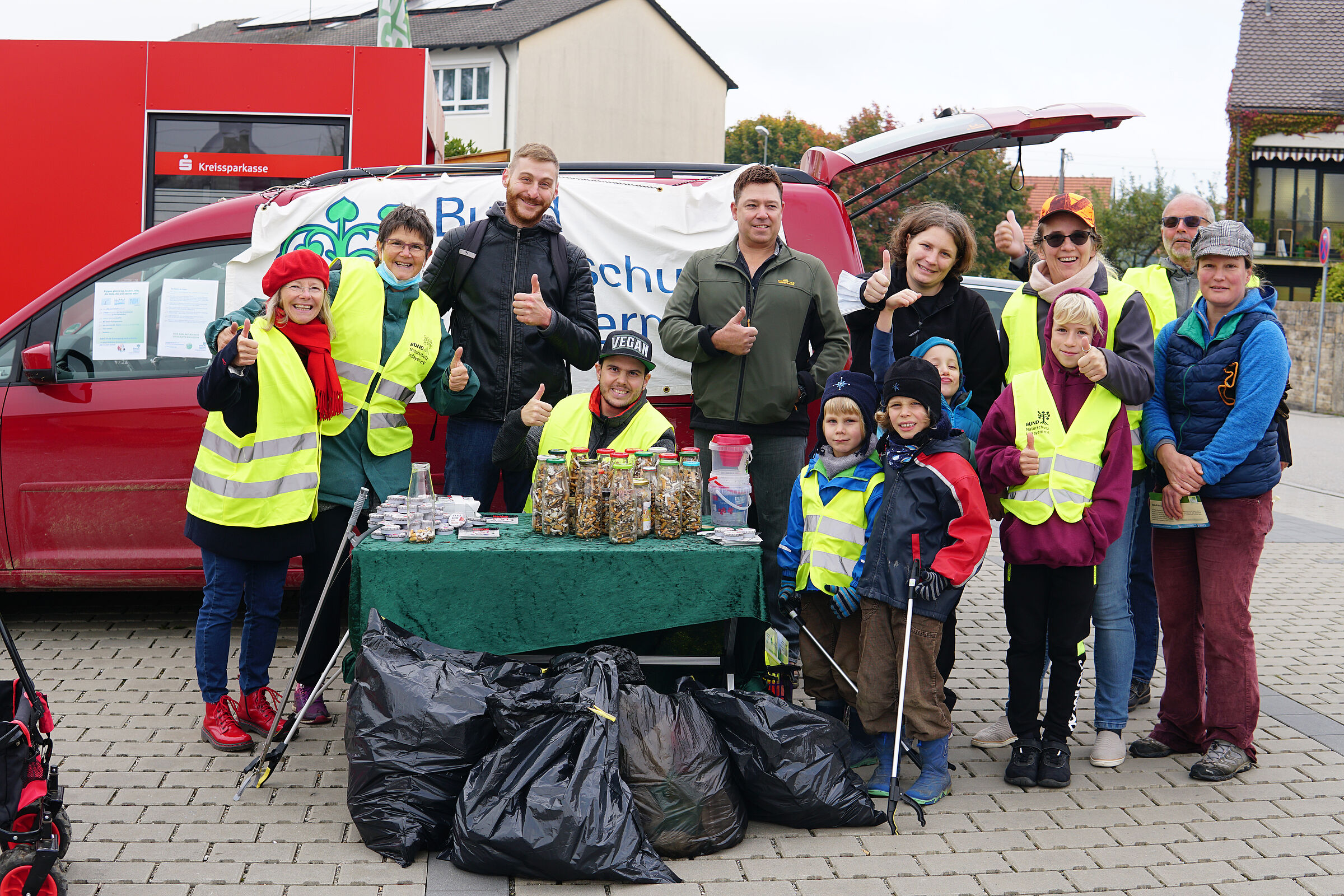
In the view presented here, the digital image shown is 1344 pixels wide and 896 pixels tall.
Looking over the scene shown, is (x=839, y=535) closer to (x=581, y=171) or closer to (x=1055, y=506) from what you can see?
(x=1055, y=506)

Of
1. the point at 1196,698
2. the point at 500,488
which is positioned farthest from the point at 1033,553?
the point at 500,488

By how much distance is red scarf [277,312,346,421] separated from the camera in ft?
14.3

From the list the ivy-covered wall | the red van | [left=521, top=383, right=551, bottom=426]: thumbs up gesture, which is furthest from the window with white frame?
[left=521, top=383, right=551, bottom=426]: thumbs up gesture

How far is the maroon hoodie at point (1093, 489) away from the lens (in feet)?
13.6

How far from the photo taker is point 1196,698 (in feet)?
15.1

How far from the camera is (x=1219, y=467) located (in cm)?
424

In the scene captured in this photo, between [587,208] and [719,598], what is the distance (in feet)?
8.61

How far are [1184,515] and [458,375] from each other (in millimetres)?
3015

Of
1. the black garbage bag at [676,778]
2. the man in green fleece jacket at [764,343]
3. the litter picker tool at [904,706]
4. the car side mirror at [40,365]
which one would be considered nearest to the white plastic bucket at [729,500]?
the man in green fleece jacket at [764,343]

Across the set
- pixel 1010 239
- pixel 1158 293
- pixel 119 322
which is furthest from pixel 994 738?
pixel 119 322

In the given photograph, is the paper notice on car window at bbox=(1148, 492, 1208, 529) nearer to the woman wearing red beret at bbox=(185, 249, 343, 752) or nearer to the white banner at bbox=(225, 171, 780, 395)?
the white banner at bbox=(225, 171, 780, 395)

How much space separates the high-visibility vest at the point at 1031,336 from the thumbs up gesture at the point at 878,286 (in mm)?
538

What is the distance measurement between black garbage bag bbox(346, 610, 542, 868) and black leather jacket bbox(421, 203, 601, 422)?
1.61m

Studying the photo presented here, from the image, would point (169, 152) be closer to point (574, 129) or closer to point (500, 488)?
point (500, 488)
